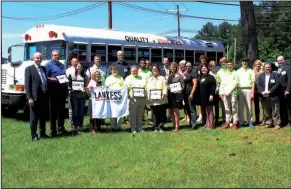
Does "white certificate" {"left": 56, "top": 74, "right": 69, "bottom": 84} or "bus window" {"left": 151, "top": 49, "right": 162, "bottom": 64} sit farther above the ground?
"bus window" {"left": 151, "top": 49, "right": 162, "bottom": 64}

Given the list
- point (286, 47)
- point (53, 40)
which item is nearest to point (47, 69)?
point (53, 40)

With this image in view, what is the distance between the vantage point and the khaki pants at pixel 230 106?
10305 mm

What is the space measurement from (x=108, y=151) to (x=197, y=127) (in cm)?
343

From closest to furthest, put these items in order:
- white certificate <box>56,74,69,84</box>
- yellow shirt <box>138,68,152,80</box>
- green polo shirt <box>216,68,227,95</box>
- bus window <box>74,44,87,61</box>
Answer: white certificate <box>56,74,69,84</box>
green polo shirt <box>216,68,227,95</box>
yellow shirt <box>138,68,152,80</box>
bus window <box>74,44,87,61</box>

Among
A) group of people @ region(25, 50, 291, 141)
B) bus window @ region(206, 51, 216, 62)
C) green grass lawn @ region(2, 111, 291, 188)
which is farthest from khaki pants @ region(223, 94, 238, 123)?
bus window @ region(206, 51, 216, 62)

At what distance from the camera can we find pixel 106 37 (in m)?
16.2

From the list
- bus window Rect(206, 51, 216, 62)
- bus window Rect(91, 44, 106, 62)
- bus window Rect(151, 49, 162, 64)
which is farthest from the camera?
bus window Rect(206, 51, 216, 62)

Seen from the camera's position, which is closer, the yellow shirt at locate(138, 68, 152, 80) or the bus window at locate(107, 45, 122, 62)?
the yellow shirt at locate(138, 68, 152, 80)

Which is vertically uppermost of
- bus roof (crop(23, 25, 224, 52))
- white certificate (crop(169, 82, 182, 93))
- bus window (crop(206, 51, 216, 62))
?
bus roof (crop(23, 25, 224, 52))

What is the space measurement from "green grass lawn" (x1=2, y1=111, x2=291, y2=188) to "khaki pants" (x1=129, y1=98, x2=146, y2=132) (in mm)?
405

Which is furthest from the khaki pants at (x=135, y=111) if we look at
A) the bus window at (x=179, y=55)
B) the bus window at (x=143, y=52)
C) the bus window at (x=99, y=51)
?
the bus window at (x=179, y=55)

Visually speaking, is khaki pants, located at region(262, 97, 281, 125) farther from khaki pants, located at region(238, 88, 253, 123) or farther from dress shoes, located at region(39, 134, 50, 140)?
dress shoes, located at region(39, 134, 50, 140)

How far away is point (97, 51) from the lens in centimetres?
1575

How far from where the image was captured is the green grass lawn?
6.16m
